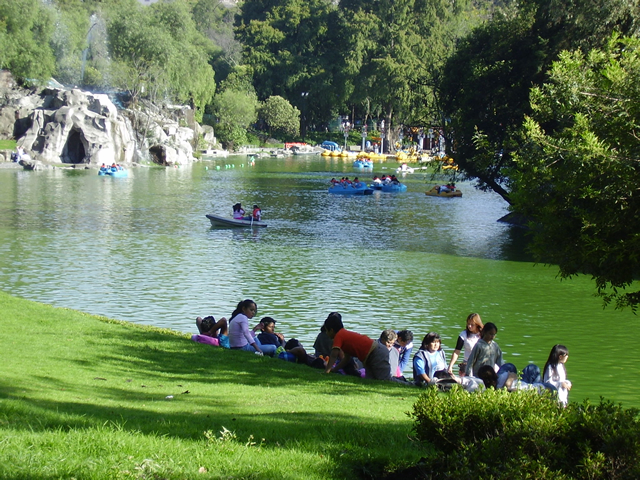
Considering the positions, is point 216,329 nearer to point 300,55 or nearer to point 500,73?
point 500,73

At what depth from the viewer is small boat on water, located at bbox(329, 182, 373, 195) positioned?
50.9 metres

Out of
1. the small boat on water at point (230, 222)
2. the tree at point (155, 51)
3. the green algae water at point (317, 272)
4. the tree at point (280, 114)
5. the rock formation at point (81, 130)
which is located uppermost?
the tree at point (155, 51)

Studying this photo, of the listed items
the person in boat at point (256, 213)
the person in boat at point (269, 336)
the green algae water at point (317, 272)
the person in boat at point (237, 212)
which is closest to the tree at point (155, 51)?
the green algae water at point (317, 272)

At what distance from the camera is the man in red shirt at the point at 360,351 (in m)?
10.8

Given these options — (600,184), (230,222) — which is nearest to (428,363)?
(600,184)

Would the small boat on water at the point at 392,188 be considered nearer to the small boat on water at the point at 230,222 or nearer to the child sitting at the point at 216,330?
the small boat on water at the point at 230,222

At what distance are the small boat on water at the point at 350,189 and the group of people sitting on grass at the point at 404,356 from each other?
38022mm

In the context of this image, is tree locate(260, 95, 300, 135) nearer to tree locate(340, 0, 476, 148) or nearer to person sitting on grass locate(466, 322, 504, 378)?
tree locate(340, 0, 476, 148)

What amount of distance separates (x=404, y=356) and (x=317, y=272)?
10.5m

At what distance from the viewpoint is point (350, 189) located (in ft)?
167

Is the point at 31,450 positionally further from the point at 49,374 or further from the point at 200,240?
the point at 200,240

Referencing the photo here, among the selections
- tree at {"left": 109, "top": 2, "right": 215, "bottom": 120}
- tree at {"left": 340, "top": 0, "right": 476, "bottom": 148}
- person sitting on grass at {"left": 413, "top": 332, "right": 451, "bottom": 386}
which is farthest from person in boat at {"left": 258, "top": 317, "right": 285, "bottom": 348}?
tree at {"left": 340, "top": 0, "right": 476, "bottom": 148}

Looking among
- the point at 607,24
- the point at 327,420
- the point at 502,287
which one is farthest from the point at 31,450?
the point at 607,24

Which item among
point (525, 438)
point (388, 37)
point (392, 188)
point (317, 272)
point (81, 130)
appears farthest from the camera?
point (388, 37)
